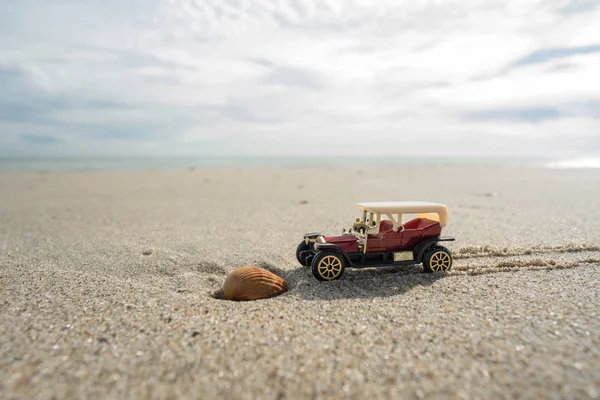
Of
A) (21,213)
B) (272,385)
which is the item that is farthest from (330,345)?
(21,213)

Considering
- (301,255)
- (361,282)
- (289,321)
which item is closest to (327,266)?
(361,282)

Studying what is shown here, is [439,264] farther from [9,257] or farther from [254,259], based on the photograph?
[9,257]

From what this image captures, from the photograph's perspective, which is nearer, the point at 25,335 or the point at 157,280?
the point at 25,335

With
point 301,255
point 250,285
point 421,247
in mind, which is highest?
point 421,247

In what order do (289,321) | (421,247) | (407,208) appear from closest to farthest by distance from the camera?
(289,321)
(407,208)
(421,247)

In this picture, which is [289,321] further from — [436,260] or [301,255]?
[436,260]

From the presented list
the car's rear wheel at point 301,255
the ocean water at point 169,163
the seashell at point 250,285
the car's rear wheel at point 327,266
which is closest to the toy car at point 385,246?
the car's rear wheel at point 327,266
